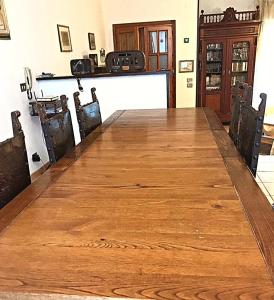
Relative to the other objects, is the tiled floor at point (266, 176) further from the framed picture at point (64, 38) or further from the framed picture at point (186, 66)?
the framed picture at point (64, 38)

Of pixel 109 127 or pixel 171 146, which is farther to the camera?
pixel 109 127

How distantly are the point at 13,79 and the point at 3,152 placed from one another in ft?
6.32

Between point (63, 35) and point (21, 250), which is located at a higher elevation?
point (63, 35)

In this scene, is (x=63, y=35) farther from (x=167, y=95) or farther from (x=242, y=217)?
(x=242, y=217)

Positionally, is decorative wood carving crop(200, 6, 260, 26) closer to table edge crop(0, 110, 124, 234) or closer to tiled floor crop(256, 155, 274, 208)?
tiled floor crop(256, 155, 274, 208)

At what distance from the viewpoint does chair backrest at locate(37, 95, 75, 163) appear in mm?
1583

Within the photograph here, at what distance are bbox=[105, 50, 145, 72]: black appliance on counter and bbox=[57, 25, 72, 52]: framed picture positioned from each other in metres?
0.80

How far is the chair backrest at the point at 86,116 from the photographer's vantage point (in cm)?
202

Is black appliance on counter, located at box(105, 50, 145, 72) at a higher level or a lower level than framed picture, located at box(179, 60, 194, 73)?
higher

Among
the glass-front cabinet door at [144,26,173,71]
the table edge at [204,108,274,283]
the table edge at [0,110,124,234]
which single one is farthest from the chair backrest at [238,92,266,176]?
the glass-front cabinet door at [144,26,173,71]

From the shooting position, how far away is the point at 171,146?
5.16ft

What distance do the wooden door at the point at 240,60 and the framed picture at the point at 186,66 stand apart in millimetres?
662

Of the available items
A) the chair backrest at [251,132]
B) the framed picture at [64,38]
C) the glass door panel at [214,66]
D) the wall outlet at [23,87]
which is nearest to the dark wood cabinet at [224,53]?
the glass door panel at [214,66]

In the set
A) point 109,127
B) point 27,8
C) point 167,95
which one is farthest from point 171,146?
point 27,8
